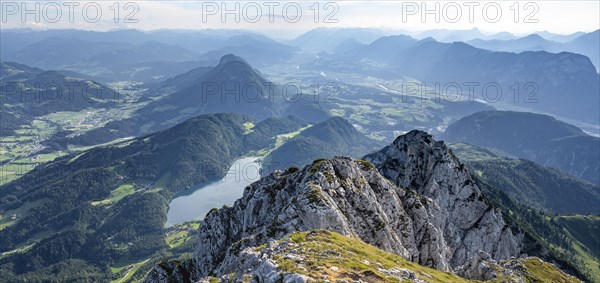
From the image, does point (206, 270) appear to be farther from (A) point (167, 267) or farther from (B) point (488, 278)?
(B) point (488, 278)

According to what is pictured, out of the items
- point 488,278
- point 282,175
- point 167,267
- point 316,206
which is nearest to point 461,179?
point 488,278

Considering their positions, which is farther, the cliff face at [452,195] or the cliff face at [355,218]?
the cliff face at [452,195]

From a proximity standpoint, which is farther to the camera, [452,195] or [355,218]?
[452,195]

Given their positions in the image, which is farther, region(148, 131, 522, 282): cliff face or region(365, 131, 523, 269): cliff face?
region(365, 131, 523, 269): cliff face
